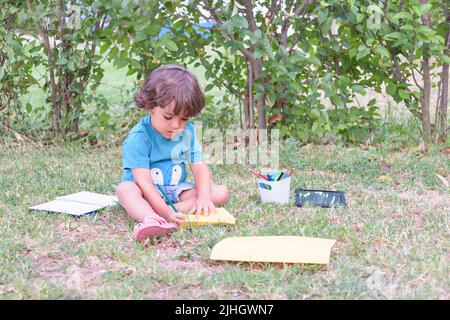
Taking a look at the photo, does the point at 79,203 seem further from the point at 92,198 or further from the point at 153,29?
the point at 153,29

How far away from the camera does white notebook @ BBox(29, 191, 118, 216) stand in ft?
10.1

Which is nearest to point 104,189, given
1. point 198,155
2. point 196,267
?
point 198,155

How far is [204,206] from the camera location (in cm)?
300

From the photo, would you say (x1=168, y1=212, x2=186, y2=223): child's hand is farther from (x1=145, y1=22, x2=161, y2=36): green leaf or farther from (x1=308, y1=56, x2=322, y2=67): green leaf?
(x1=308, y1=56, x2=322, y2=67): green leaf

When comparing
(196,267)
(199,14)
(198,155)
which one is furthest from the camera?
(199,14)

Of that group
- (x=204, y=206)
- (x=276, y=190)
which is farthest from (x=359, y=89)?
(x=204, y=206)

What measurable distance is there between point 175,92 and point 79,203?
0.77 metres

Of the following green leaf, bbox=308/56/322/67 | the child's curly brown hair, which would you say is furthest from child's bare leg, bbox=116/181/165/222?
green leaf, bbox=308/56/322/67

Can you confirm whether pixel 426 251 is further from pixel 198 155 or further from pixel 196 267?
pixel 198 155

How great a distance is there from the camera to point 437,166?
4035 millimetres

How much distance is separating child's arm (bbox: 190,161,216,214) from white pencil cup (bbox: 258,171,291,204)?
280 millimetres
